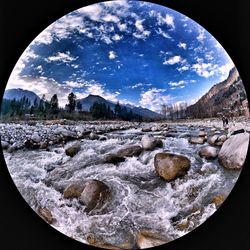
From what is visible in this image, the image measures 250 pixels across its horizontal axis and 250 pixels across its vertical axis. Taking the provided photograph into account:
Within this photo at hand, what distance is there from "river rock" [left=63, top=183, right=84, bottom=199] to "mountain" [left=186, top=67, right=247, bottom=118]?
60 centimetres

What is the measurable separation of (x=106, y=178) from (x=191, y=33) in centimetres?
79

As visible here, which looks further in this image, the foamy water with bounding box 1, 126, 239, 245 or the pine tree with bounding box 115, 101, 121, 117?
the pine tree with bounding box 115, 101, 121, 117

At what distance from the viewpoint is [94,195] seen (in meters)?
1.44

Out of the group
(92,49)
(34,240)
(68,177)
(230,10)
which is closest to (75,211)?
(68,177)

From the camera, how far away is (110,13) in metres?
1.57

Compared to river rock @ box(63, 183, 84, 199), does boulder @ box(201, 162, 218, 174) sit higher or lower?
higher

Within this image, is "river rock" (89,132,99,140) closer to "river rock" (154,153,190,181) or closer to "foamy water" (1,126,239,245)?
"foamy water" (1,126,239,245)

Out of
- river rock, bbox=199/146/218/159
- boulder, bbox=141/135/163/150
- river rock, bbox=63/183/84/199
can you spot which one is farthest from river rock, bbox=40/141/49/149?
river rock, bbox=199/146/218/159

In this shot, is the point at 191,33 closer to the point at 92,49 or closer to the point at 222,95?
the point at 222,95

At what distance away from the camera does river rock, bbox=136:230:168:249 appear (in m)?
1.41

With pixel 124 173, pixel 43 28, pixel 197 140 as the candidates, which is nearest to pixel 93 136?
pixel 124 173

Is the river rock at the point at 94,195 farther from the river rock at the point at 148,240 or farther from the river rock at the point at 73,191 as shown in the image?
the river rock at the point at 148,240

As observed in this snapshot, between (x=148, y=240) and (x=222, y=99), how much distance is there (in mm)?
724

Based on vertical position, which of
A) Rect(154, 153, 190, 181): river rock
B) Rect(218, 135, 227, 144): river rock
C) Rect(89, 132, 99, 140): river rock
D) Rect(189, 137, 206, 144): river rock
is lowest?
Rect(154, 153, 190, 181): river rock
